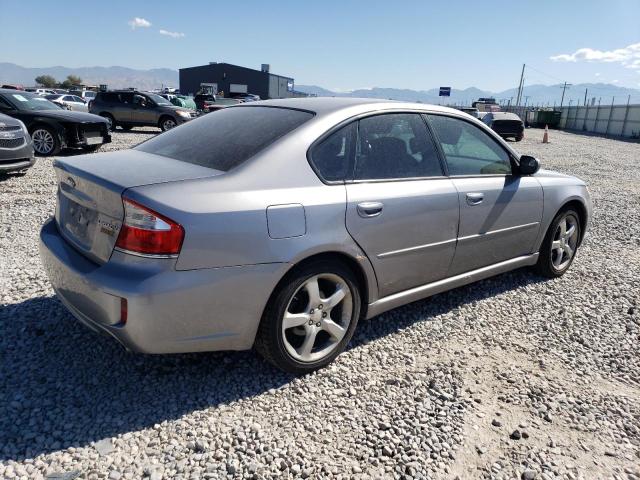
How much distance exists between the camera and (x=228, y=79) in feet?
258

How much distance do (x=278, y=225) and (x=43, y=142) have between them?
1056cm

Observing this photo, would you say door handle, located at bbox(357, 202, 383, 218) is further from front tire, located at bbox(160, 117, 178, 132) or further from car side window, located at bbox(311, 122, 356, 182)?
front tire, located at bbox(160, 117, 178, 132)

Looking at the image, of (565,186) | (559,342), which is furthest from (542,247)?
(559,342)

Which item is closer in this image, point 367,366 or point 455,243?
point 367,366

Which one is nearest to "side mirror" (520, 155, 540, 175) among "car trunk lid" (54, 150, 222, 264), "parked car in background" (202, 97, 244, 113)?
"car trunk lid" (54, 150, 222, 264)

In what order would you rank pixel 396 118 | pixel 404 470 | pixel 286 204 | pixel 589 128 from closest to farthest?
pixel 404 470, pixel 286 204, pixel 396 118, pixel 589 128

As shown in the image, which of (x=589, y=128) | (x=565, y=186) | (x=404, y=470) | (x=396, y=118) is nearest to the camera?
(x=404, y=470)

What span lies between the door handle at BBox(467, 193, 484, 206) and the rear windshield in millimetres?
1348

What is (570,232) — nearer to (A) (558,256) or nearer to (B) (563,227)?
(B) (563,227)

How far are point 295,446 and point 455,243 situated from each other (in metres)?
1.88

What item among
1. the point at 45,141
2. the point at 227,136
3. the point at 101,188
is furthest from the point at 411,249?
the point at 45,141

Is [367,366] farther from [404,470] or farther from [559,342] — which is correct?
[559,342]

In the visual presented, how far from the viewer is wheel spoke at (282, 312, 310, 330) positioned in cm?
282

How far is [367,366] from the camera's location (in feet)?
10.5
